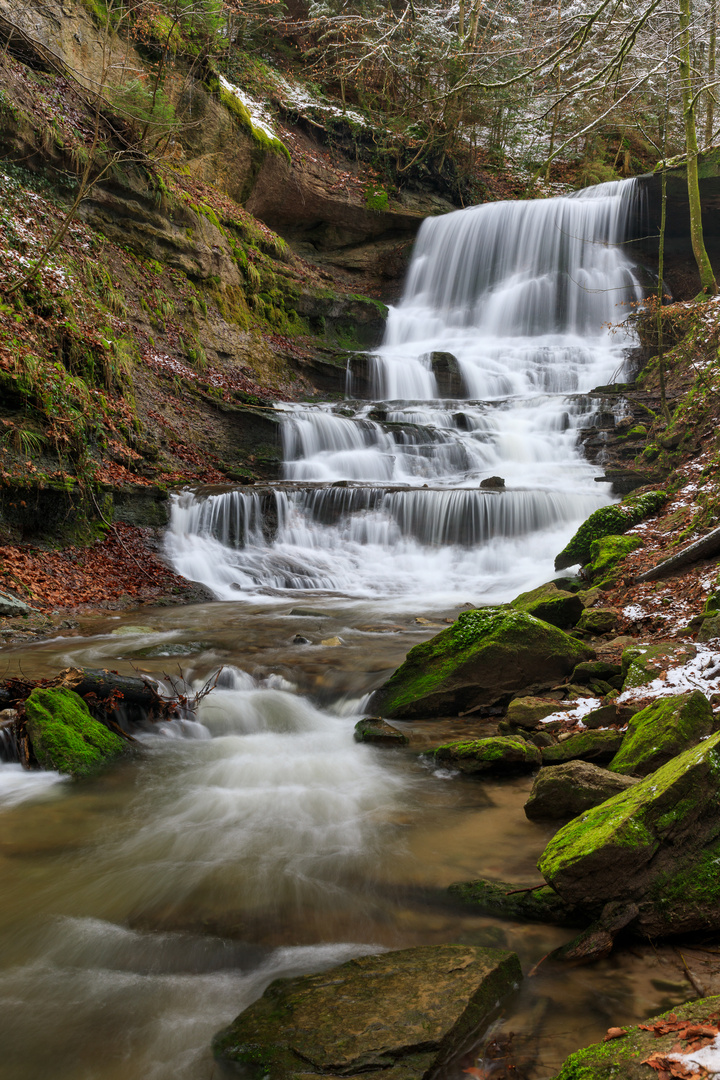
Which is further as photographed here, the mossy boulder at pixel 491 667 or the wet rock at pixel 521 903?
the mossy boulder at pixel 491 667

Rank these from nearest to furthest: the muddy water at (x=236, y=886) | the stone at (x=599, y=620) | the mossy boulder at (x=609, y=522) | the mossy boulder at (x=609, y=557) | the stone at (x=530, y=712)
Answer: the muddy water at (x=236, y=886), the stone at (x=530, y=712), the stone at (x=599, y=620), the mossy boulder at (x=609, y=557), the mossy boulder at (x=609, y=522)

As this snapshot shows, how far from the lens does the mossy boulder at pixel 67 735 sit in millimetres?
4176

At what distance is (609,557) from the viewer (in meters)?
7.60

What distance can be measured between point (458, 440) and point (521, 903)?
11950mm

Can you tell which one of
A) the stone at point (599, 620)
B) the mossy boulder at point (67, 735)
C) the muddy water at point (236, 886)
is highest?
the stone at point (599, 620)

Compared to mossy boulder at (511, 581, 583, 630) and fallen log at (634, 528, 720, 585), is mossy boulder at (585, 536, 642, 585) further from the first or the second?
mossy boulder at (511, 581, 583, 630)

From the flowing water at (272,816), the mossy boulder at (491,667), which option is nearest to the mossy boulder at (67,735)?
the flowing water at (272,816)

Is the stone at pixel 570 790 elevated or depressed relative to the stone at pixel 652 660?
depressed

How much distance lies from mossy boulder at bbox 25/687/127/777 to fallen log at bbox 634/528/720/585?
5095mm

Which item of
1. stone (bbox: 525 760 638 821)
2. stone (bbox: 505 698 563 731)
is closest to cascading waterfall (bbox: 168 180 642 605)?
stone (bbox: 505 698 563 731)

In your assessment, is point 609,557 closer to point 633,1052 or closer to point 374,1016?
point 374,1016

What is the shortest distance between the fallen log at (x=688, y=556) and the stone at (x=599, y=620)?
631 mm

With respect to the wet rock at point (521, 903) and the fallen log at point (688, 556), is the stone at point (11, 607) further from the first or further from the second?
the fallen log at point (688, 556)

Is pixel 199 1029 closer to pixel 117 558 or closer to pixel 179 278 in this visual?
pixel 117 558
